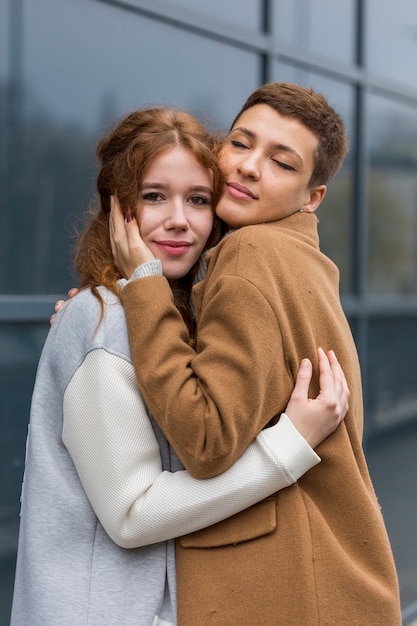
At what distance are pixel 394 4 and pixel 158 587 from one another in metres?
4.58

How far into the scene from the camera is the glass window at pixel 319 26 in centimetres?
454

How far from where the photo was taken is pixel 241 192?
2.10 meters

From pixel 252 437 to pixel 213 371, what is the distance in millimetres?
168

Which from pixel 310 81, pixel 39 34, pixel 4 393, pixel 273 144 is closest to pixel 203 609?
pixel 273 144

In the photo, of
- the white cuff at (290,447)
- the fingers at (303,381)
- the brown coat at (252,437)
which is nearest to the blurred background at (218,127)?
the brown coat at (252,437)

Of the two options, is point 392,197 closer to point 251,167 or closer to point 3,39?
point 3,39

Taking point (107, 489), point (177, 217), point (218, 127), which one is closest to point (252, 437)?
point (107, 489)

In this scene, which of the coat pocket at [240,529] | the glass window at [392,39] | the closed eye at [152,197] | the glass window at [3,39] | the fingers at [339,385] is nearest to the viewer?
the coat pocket at [240,529]

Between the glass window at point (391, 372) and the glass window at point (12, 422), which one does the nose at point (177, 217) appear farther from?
the glass window at point (391, 372)

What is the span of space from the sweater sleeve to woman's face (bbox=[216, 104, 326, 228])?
0.48 m

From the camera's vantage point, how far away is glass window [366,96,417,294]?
17.7ft

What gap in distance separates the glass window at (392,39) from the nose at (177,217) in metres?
3.56

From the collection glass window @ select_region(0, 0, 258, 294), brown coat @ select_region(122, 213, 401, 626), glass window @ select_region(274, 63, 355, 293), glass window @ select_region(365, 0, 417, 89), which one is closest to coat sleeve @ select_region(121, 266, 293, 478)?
brown coat @ select_region(122, 213, 401, 626)

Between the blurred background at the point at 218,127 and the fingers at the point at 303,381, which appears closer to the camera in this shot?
the fingers at the point at 303,381
